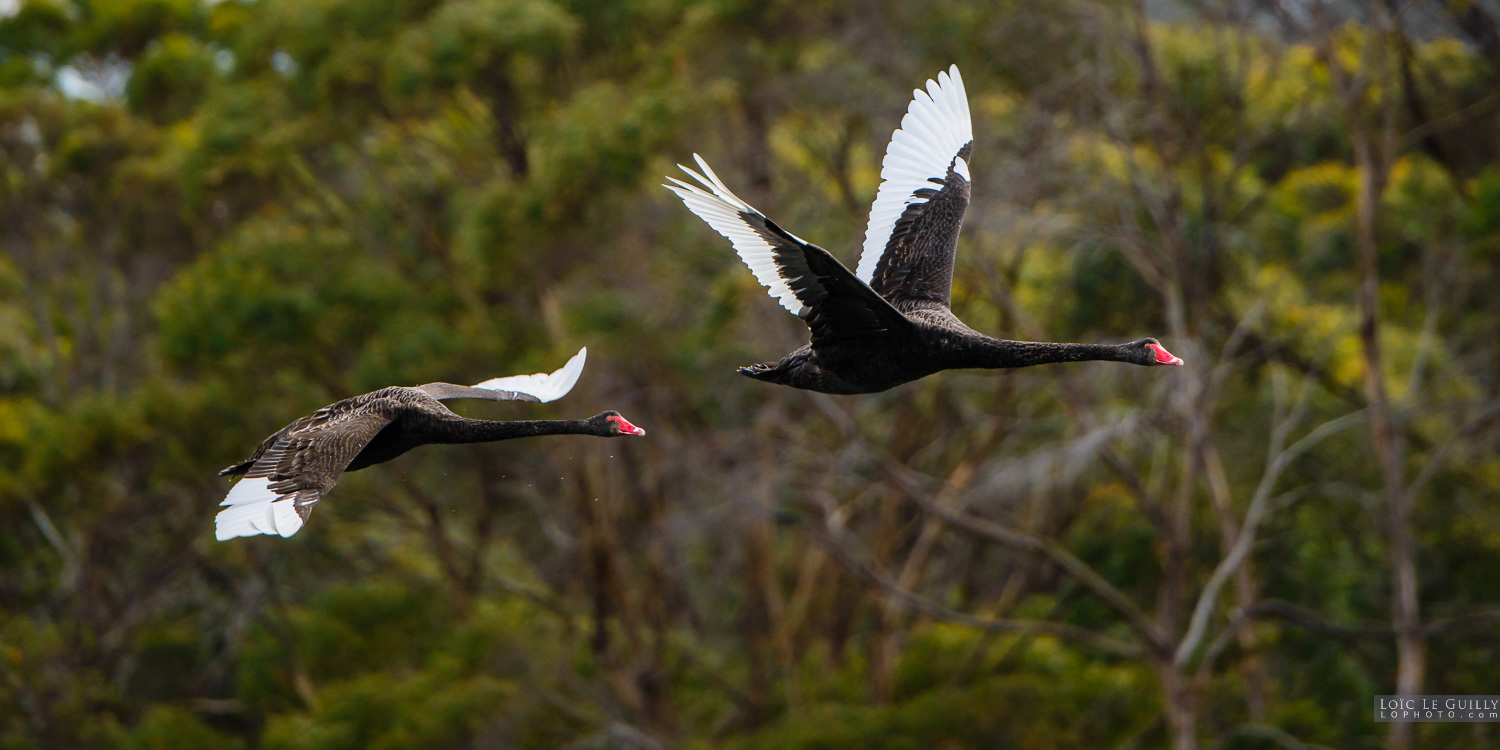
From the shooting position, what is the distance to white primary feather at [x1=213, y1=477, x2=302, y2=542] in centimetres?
680

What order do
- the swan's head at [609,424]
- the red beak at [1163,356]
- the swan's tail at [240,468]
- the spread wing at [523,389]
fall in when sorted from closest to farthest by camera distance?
1. the red beak at [1163,356]
2. the swan's tail at [240,468]
3. the swan's head at [609,424]
4. the spread wing at [523,389]

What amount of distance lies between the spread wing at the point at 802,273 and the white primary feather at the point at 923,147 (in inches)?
78.4

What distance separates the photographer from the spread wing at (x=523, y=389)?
28.9 feet

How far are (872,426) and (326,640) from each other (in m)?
8.91

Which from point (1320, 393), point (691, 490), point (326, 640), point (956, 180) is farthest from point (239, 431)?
point (956, 180)

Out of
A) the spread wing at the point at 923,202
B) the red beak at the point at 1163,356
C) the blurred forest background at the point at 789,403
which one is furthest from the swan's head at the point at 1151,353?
the blurred forest background at the point at 789,403

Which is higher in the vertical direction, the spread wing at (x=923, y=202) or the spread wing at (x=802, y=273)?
the spread wing at (x=923, y=202)

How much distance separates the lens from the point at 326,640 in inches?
1021

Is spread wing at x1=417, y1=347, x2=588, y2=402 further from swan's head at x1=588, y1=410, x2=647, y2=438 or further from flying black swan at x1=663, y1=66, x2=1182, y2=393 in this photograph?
flying black swan at x1=663, y1=66, x2=1182, y2=393

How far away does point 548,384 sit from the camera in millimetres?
9141

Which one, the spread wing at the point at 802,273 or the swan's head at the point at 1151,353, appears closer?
the spread wing at the point at 802,273

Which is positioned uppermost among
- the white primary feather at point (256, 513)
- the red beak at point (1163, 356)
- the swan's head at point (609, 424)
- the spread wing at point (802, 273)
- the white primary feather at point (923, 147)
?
the white primary feather at point (923, 147)

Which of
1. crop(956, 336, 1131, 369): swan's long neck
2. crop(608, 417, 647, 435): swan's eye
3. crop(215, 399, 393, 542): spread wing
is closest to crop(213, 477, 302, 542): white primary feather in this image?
crop(215, 399, 393, 542): spread wing

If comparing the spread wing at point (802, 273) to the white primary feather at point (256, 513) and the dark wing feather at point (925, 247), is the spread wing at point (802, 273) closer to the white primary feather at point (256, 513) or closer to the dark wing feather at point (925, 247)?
the dark wing feather at point (925, 247)
